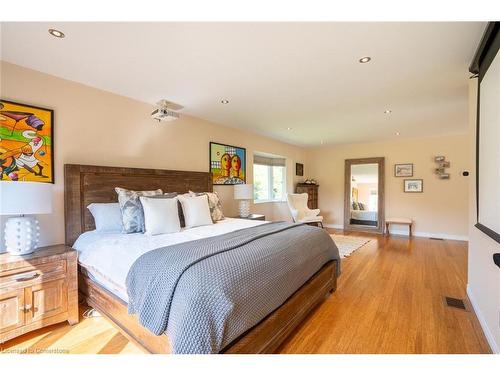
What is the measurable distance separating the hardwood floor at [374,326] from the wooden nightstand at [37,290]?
13 cm

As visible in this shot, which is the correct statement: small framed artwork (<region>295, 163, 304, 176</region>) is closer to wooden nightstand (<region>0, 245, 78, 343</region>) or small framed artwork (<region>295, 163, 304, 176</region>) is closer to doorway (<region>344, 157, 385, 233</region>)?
doorway (<region>344, 157, 385, 233</region>)

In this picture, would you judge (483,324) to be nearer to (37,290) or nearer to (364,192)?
(37,290)

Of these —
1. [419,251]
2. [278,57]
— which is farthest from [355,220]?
[278,57]

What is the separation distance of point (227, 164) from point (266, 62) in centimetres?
240

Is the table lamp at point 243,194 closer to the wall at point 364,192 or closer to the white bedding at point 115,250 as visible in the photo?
the white bedding at point 115,250

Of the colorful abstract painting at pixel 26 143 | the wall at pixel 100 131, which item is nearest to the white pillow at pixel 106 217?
the wall at pixel 100 131

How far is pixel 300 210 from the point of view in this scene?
5.70 metres

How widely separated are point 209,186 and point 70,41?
245 centimetres

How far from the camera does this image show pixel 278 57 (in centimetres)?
205

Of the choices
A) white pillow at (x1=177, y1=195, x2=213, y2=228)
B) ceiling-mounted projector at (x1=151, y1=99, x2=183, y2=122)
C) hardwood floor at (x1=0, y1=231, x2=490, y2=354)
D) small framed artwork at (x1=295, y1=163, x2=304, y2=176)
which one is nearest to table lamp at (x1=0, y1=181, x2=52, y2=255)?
hardwood floor at (x1=0, y1=231, x2=490, y2=354)

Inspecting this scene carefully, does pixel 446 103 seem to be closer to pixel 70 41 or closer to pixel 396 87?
pixel 396 87

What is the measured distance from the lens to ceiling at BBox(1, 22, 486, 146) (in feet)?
5.58

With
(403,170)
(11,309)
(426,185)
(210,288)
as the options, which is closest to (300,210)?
(403,170)
